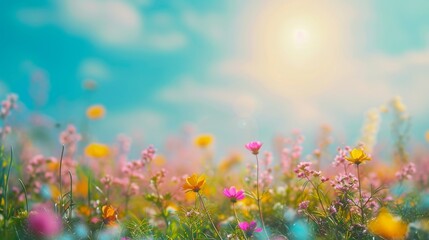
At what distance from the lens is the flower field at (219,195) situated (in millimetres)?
2262

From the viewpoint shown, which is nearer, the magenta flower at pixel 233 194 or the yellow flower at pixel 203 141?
the magenta flower at pixel 233 194

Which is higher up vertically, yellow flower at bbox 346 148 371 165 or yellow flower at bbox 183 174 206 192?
yellow flower at bbox 346 148 371 165

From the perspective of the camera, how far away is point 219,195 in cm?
427

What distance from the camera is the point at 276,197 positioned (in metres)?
3.64

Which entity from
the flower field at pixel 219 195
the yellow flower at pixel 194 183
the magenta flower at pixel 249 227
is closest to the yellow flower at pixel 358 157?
the flower field at pixel 219 195

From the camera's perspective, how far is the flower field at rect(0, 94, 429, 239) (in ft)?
7.42

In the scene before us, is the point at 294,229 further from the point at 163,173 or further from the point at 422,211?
the point at 163,173

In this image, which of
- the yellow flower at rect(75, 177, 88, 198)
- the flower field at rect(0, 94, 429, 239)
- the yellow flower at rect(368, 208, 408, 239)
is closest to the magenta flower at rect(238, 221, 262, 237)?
the flower field at rect(0, 94, 429, 239)

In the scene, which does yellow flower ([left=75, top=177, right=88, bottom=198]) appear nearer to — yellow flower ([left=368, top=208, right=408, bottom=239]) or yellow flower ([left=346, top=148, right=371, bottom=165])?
yellow flower ([left=346, top=148, right=371, bottom=165])

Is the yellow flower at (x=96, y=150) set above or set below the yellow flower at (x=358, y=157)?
above

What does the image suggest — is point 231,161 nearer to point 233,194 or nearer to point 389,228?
point 233,194

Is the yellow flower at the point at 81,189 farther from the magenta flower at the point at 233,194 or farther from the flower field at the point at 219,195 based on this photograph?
the magenta flower at the point at 233,194

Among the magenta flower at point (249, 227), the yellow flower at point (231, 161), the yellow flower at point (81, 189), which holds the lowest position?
the magenta flower at point (249, 227)

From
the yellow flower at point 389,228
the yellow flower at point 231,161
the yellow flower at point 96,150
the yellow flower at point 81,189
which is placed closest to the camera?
the yellow flower at point 389,228
